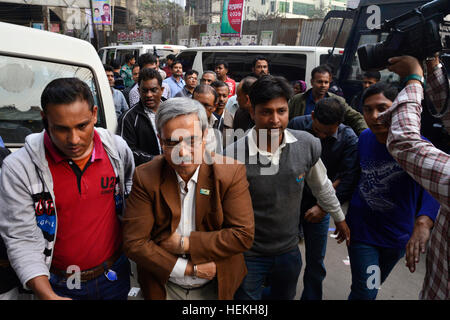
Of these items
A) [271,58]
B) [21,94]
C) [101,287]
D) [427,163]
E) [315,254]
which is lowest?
[315,254]

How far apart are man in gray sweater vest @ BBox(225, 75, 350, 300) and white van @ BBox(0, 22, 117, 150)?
3.87ft

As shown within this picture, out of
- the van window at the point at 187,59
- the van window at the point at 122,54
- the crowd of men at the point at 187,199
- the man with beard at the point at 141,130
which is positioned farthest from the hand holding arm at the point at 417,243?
the van window at the point at 122,54

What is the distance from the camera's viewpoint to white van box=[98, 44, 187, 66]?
10953mm

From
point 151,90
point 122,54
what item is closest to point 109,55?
point 122,54

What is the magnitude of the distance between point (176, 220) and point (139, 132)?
162 cm

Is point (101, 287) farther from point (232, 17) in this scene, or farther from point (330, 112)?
point (232, 17)

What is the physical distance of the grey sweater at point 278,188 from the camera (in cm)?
182

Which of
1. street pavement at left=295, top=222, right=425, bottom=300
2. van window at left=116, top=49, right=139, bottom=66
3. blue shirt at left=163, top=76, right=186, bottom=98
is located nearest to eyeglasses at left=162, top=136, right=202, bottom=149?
street pavement at left=295, top=222, right=425, bottom=300

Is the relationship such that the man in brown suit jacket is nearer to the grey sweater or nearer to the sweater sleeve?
the grey sweater

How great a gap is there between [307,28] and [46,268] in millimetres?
14011

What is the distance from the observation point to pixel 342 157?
7.81 feet

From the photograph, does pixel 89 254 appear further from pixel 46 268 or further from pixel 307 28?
pixel 307 28

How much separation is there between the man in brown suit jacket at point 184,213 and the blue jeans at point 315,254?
1.06 meters
